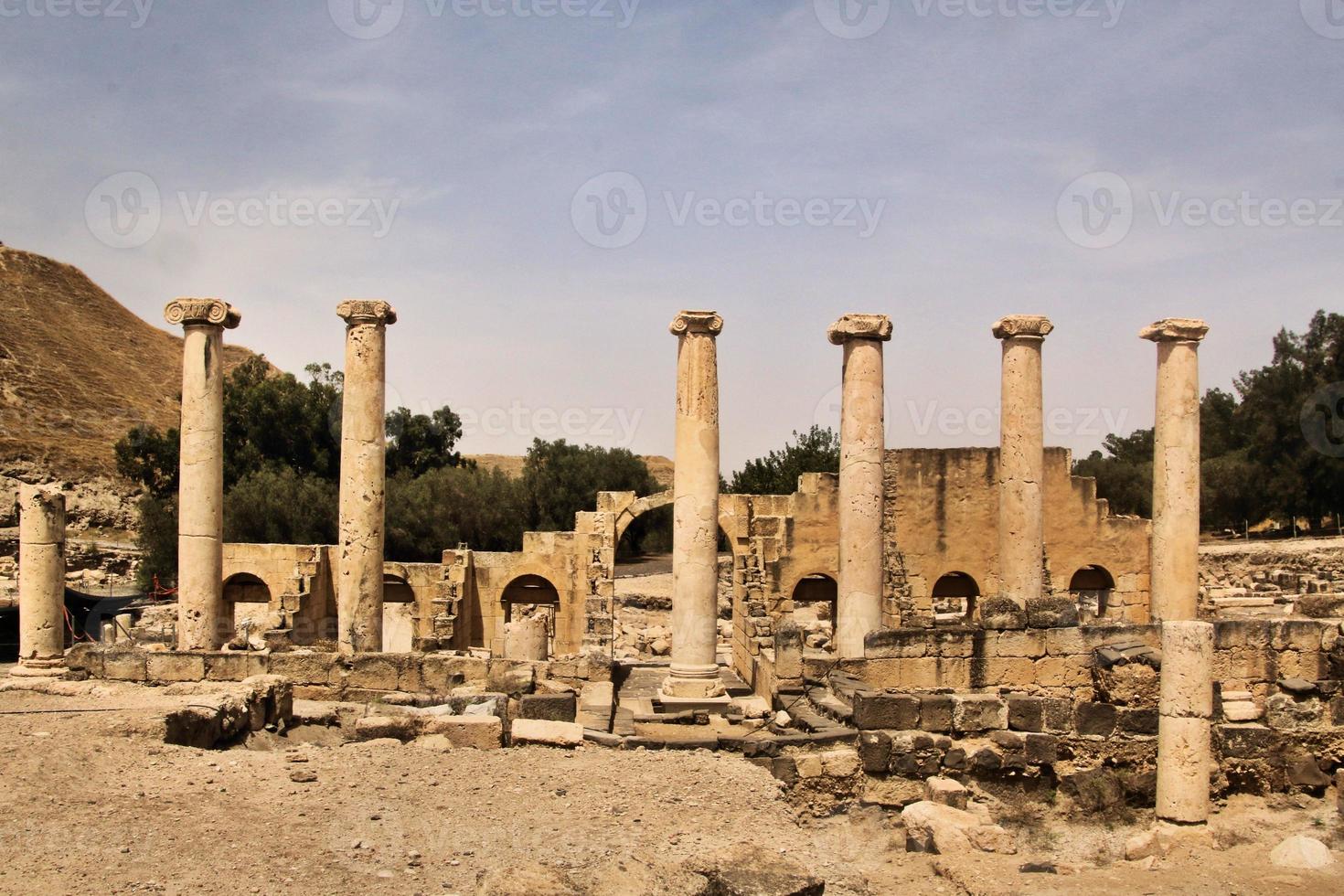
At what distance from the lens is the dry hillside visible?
5025cm

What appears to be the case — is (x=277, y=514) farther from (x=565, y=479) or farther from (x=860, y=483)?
(x=860, y=483)

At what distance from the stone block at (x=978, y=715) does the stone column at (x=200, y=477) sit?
1050 cm

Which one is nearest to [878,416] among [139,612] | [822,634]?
[822,634]

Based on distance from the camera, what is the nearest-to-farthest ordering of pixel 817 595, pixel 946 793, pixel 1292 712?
1. pixel 946 793
2. pixel 1292 712
3. pixel 817 595

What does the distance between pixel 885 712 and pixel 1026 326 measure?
7.98 meters

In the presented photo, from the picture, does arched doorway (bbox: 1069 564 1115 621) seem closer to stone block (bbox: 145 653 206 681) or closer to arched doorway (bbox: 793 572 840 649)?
arched doorway (bbox: 793 572 840 649)

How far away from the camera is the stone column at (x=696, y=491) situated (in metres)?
15.3

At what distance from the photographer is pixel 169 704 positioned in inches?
493

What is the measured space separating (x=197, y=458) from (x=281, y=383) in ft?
96.2

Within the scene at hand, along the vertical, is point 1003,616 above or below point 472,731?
above

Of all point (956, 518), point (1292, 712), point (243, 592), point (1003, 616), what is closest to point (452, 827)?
point (1003, 616)

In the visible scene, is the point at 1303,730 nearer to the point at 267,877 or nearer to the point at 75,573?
the point at 267,877

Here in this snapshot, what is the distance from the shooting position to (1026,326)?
17172 mm

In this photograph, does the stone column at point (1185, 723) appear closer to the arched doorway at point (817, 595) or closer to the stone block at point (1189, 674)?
the stone block at point (1189, 674)
